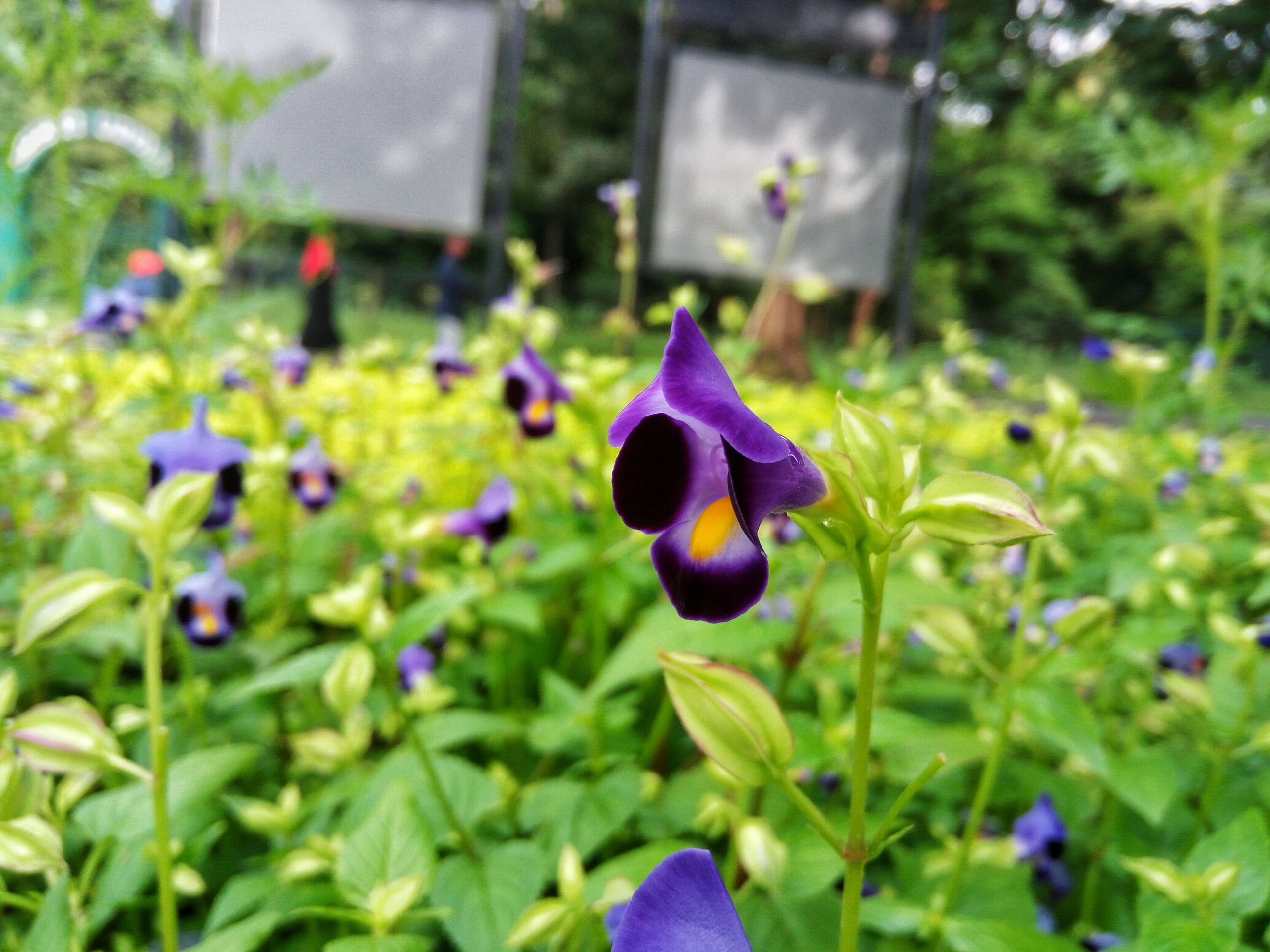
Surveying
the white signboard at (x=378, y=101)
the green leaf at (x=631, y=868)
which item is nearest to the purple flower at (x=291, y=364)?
the green leaf at (x=631, y=868)

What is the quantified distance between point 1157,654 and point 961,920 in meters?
0.73

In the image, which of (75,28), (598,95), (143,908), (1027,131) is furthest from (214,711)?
(1027,131)

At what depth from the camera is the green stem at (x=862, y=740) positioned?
16.0 inches

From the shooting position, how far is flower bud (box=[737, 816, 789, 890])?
0.63 metres

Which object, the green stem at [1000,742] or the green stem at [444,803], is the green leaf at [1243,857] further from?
the green stem at [444,803]

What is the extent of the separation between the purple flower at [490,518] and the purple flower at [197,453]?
0.31 meters

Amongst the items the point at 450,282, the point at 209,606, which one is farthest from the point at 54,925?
the point at 450,282

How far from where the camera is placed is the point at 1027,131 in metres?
18.0

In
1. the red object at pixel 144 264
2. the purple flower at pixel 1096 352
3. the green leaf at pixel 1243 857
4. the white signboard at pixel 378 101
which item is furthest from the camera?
the white signboard at pixel 378 101

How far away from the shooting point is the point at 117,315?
5.15ft

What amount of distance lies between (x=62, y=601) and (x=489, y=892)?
1.40ft

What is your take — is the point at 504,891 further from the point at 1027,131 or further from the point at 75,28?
the point at 1027,131

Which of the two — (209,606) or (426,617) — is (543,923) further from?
(209,606)

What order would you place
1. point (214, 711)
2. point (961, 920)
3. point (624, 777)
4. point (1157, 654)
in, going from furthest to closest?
point (1157, 654) < point (214, 711) < point (624, 777) < point (961, 920)
